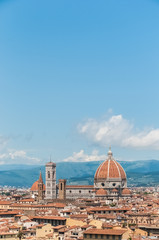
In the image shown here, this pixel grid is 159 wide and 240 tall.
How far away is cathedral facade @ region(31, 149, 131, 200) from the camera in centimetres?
5916

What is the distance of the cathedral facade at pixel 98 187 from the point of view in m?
59.2

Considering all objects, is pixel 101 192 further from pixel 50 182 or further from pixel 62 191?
pixel 50 182

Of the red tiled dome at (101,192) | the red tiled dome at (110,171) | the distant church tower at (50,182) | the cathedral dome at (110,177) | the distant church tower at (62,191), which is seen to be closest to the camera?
the distant church tower at (62,191)

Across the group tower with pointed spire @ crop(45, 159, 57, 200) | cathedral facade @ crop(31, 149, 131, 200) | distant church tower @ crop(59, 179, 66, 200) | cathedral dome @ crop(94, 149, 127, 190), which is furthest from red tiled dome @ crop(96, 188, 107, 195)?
tower with pointed spire @ crop(45, 159, 57, 200)

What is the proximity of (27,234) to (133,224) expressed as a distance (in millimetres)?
6373

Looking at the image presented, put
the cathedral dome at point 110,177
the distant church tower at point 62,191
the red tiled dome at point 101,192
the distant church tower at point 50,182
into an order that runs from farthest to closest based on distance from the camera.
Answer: the cathedral dome at point 110,177, the distant church tower at point 50,182, the red tiled dome at point 101,192, the distant church tower at point 62,191

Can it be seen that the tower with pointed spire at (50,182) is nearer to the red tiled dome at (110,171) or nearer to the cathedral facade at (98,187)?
the cathedral facade at (98,187)

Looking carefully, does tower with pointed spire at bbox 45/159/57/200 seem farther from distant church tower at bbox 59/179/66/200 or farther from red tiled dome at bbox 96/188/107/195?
red tiled dome at bbox 96/188/107/195

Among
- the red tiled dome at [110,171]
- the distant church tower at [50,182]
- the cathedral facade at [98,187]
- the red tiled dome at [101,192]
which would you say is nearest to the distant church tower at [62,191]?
the cathedral facade at [98,187]

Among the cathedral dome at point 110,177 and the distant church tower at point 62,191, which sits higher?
the cathedral dome at point 110,177

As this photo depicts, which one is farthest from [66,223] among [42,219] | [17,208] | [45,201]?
[45,201]

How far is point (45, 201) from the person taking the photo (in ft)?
182

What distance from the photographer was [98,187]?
6259 cm

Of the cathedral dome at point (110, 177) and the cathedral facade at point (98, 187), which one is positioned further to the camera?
the cathedral dome at point (110, 177)
